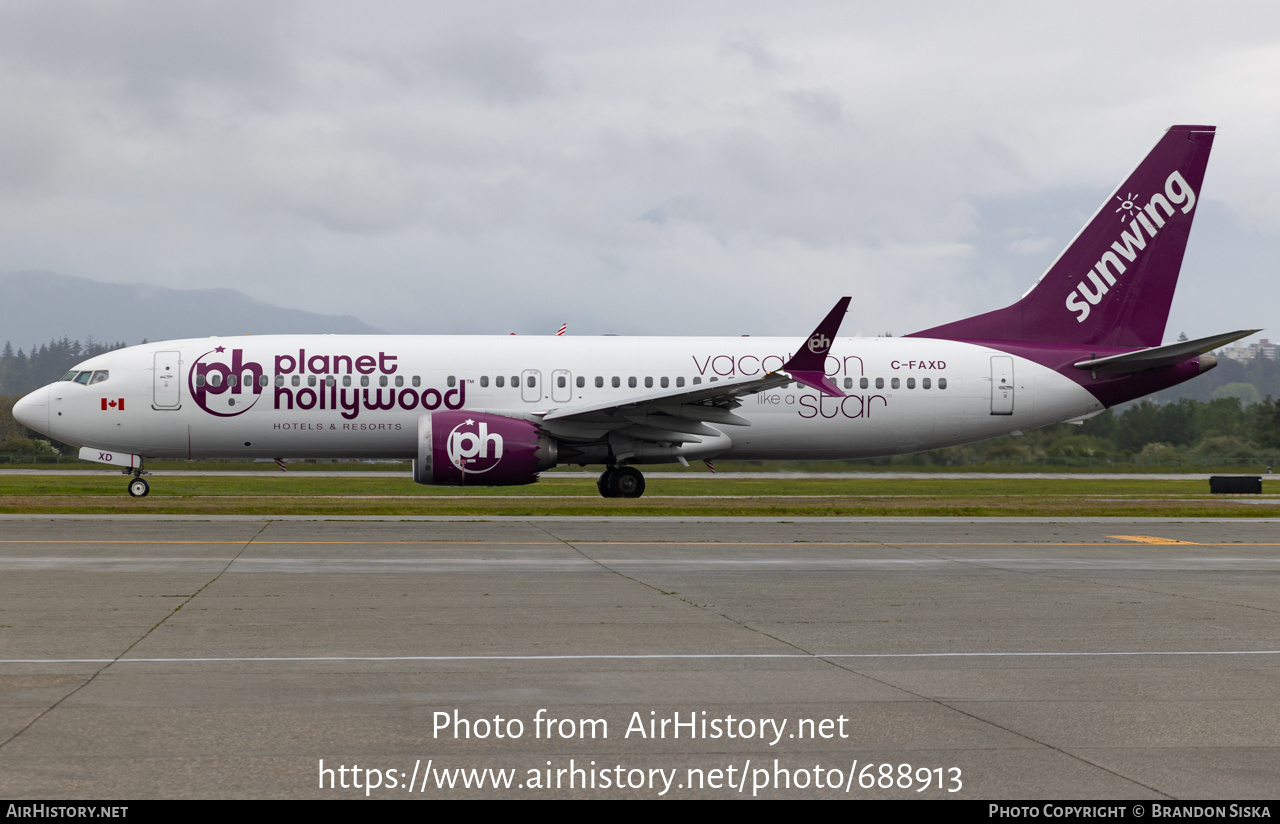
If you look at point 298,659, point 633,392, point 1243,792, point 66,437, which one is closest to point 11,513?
point 66,437

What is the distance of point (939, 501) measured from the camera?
28.9 m

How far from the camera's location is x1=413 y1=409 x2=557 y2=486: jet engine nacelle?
25703mm

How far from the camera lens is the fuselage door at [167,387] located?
91.5 feet

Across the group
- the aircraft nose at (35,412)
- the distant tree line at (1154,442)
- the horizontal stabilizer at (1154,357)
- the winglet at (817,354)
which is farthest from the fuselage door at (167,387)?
the distant tree line at (1154,442)

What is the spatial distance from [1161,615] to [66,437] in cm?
2586

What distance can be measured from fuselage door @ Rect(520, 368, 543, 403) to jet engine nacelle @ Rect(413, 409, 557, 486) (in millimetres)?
1983

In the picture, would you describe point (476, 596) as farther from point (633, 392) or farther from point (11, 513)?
point (633, 392)

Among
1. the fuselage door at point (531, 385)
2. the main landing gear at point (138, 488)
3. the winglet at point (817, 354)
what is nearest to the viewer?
the winglet at point (817, 354)

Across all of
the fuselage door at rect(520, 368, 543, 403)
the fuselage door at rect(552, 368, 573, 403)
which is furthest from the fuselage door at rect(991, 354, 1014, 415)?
the fuselage door at rect(520, 368, 543, 403)

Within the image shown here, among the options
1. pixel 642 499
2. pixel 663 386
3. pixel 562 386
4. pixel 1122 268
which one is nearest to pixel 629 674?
pixel 642 499

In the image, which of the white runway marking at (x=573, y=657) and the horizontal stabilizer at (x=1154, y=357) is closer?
the white runway marking at (x=573, y=657)

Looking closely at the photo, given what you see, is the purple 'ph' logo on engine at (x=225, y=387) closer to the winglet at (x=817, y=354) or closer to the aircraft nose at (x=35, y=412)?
the aircraft nose at (x=35, y=412)

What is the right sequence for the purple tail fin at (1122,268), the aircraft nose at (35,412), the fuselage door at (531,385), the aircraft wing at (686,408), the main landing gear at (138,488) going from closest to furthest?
the aircraft wing at (686,408), the main landing gear at (138,488), the aircraft nose at (35,412), the fuselage door at (531,385), the purple tail fin at (1122,268)

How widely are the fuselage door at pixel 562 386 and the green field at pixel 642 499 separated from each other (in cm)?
243
